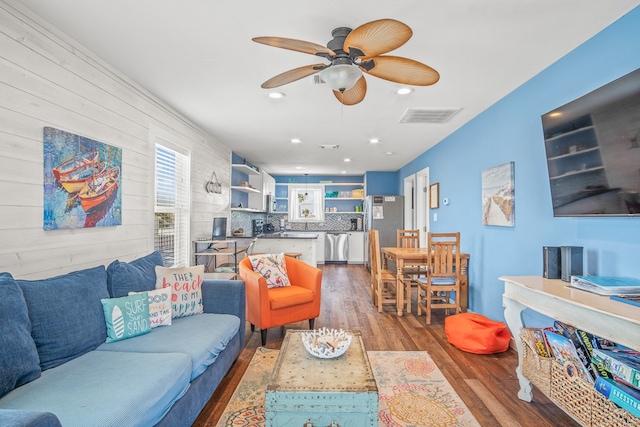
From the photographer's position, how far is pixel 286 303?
307 cm

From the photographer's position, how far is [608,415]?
59.2 inches

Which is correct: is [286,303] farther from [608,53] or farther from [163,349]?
[608,53]

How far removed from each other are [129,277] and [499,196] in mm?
3413

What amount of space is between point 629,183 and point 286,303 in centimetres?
267

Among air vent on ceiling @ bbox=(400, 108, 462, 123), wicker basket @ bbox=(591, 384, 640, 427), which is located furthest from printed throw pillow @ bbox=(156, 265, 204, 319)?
air vent on ceiling @ bbox=(400, 108, 462, 123)

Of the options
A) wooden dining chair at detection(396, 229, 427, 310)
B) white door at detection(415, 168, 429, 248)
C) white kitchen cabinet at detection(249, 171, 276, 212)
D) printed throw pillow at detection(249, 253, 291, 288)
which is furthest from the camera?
white kitchen cabinet at detection(249, 171, 276, 212)


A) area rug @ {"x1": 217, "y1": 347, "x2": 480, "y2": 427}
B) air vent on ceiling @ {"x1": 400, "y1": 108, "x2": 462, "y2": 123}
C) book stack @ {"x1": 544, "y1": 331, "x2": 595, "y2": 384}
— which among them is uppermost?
air vent on ceiling @ {"x1": 400, "y1": 108, "x2": 462, "y2": 123}

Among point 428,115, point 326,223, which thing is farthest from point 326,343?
point 326,223

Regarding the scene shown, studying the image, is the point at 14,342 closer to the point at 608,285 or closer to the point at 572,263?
the point at 608,285

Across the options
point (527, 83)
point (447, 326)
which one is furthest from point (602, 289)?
point (527, 83)

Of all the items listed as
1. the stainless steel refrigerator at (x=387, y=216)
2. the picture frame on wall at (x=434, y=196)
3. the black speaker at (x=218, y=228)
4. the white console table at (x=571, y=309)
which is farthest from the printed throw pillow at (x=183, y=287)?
the stainless steel refrigerator at (x=387, y=216)

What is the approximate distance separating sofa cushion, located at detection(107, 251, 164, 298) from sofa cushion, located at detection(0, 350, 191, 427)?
52 cm

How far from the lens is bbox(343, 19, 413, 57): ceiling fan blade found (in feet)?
4.78

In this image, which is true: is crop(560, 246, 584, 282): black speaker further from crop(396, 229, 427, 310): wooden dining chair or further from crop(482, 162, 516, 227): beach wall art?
crop(396, 229, 427, 310): wooden dining chair
